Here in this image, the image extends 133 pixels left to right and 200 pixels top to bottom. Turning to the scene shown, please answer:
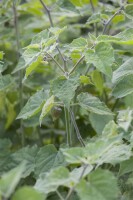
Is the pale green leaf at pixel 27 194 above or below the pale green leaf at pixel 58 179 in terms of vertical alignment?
above

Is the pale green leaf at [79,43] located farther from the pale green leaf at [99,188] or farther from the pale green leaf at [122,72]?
the pale green leaf at [99,188]

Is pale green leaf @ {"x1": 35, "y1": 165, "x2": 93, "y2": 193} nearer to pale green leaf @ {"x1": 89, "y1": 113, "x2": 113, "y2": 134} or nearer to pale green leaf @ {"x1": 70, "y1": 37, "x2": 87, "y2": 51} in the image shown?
pale green leaf @ {"x1": 70, "y1": 37, "x2": 87, "y2": 51}

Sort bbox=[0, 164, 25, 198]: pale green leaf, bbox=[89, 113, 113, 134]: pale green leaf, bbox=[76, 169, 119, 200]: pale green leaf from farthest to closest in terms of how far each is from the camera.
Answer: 1. bbox=[89, 113, 113, 134]: pale green leaf
2. bbox=[76, 169, 119, 200]: pale green leaf
3. bbox=[0, 164, 25, 198]: pale green leaf

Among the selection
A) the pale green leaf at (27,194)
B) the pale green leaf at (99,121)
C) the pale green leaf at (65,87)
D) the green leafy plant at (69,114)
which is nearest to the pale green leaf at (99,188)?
the green leafy plant at (69,114)

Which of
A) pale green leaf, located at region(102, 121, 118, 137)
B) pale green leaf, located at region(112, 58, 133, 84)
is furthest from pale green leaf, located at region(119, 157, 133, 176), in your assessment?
pale green leaf, located at region(112, 58, 133, 84)

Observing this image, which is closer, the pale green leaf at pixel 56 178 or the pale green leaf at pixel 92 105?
the pale green leaf at pixel 56 178

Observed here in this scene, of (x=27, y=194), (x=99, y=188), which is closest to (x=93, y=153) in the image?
(x=99, y=188)

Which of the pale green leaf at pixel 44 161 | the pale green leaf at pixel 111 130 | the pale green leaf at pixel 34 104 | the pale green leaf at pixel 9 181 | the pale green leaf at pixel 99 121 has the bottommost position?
the pale green leaf at pixel 99 121

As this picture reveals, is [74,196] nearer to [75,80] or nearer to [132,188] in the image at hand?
[132,188]

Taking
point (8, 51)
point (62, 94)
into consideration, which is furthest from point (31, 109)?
point (8, 51)
